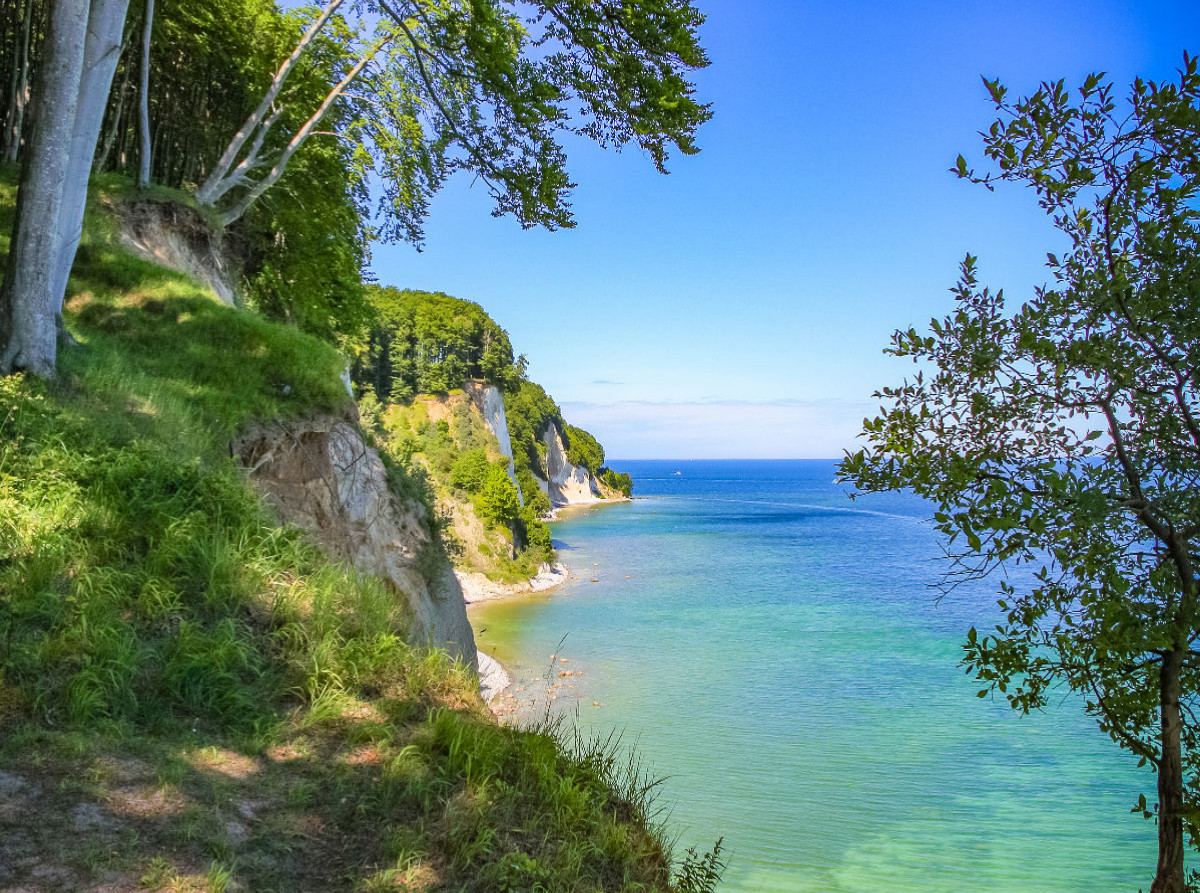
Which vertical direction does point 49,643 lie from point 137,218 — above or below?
below

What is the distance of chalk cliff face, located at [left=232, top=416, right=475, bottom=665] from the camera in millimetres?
8133

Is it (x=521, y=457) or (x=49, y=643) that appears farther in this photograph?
(x=521, y=457)

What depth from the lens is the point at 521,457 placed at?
7238 cm

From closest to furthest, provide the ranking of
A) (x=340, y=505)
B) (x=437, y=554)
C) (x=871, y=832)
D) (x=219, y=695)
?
(x=219, y=695)
(x=340, y=505)
(x=437, y=554)
(x=871, y=832)

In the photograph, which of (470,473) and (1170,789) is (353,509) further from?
(470,473)

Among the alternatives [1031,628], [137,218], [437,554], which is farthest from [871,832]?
[137,218]

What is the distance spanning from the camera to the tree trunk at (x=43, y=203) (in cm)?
591

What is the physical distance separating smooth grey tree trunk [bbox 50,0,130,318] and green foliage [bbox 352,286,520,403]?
44.6m

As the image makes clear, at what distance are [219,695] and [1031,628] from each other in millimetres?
5577

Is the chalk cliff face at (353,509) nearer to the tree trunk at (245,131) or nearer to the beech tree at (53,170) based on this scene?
the beech tree at (53,170)

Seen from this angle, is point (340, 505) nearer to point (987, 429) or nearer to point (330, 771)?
point (330, 771)

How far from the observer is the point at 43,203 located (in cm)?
614

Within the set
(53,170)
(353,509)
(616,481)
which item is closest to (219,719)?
(53,170)

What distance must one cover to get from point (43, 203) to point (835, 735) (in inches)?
933
